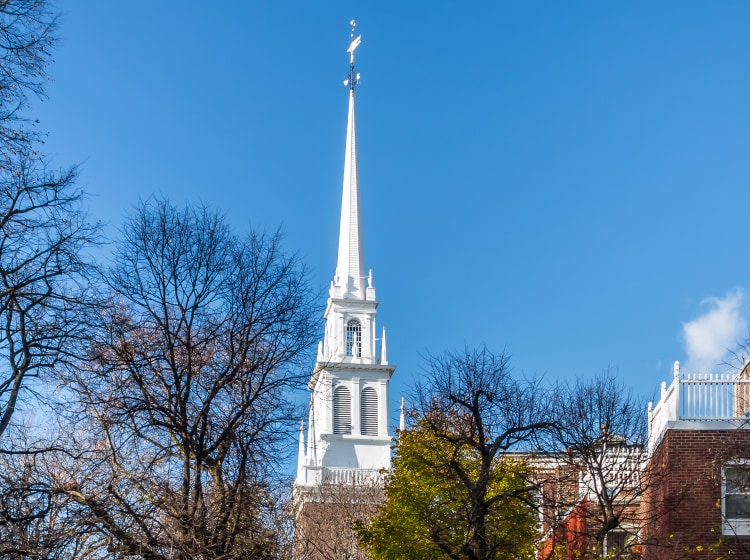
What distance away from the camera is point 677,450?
3556 centimetres

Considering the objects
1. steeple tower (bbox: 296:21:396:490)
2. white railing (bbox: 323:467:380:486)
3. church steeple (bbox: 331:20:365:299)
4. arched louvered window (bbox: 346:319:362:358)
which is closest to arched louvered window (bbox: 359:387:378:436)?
steeple tower (bbox: 296:21:396:490)

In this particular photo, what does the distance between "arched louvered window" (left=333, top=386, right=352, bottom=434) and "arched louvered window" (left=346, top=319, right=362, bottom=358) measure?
3076 mm

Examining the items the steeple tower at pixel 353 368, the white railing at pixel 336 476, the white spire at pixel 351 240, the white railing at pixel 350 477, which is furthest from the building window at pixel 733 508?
the white spire at pixel 351 240

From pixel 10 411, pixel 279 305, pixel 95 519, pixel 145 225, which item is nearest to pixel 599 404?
pixel 279 305

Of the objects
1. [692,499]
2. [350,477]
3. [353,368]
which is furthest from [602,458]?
[353,368]

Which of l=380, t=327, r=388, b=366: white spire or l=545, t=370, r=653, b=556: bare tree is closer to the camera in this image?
l=545, t=370, r=653, b=556: bare tree

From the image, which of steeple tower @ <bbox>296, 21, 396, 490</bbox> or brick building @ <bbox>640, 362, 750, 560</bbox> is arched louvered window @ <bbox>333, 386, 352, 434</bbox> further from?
brick building @ <bbox>640, 362, 750, 560</bbox>

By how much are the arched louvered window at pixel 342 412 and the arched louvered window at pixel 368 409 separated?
1.03 metres

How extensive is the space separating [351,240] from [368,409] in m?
13.8

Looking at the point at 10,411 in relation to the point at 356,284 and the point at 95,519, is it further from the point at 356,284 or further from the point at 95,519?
the point at 356,284

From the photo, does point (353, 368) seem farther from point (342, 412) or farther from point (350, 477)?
point (350, 477)

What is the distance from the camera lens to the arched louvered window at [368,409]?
9956 cm

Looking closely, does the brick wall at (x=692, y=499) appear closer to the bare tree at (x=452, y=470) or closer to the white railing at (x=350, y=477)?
the bare tree at (x=452, y=470)

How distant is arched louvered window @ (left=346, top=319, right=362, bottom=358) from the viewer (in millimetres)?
99750
